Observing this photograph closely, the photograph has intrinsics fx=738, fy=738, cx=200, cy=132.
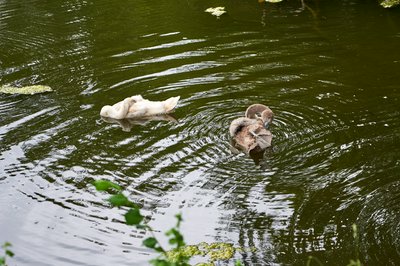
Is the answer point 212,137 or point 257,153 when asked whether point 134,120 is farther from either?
point 257,153

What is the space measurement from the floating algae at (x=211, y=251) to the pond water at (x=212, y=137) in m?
0.10

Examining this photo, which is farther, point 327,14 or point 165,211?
point 327,14

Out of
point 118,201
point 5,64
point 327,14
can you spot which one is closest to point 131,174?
point 118,201

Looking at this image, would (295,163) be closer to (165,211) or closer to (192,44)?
(165,211)

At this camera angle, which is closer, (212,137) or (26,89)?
(212,137)

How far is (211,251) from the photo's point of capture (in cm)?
698

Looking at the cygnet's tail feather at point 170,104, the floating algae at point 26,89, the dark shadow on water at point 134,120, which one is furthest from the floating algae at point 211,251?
the floating algae at point 26,89

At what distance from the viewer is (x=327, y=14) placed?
15211mm

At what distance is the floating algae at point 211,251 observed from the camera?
22.5 feet

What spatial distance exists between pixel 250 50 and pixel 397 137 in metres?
4.44

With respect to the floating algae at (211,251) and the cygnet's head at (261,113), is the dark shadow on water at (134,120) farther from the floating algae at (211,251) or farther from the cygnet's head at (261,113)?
the floating algae at (211,251)

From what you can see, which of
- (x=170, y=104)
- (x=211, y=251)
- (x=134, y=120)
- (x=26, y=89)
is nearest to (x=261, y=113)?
(x=170, y=104)

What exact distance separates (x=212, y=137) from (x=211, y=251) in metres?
2.80

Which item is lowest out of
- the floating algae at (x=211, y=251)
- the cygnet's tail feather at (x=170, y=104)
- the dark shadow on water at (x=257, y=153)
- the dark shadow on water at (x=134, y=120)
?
the dark shadow on water at (x=134, y=120)
